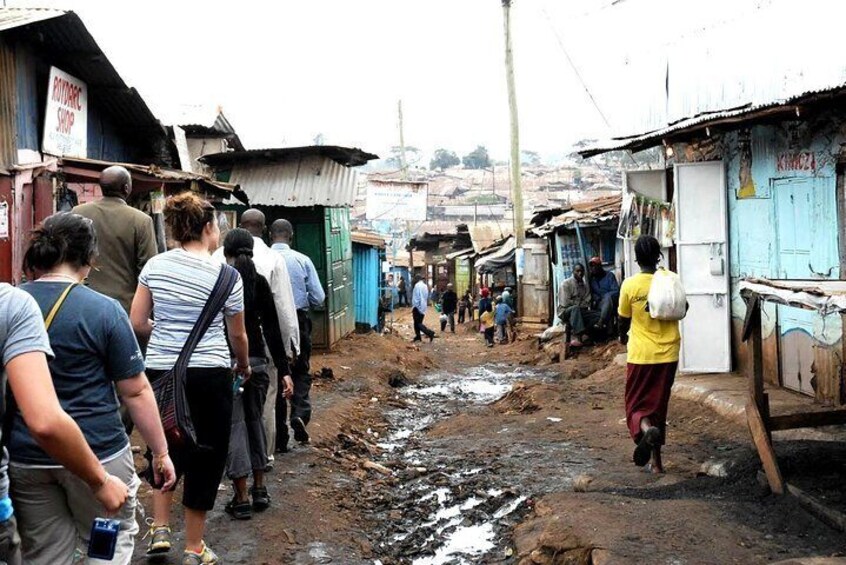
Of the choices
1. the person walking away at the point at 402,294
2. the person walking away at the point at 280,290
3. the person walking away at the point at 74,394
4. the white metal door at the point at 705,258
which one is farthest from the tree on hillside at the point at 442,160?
the person walking away at the point at 74,394

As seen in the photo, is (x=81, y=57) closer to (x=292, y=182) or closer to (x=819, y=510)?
(x=292, y=182)

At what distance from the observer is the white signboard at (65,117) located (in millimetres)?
9406

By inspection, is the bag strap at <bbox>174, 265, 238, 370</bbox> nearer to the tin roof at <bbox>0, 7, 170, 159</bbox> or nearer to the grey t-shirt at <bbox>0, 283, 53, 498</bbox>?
the grey t-shirt at <bbox>0, 283, 53, 498</bbox>

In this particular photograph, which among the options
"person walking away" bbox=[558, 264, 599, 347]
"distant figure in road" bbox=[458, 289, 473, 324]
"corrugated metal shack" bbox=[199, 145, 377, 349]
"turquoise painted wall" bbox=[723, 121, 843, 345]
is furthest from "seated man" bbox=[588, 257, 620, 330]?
"distant figure in road" bbox=[458, 289, 473, 324]

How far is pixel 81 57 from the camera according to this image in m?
9.83

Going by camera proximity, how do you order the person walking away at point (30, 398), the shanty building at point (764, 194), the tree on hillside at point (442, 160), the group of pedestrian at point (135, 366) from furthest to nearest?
1. the tree on hillside at point (442, 160)
2. the shanty building at point (764, 194)
3. the group of pedestrian at point (135, 366)
4. the person walking away at point (30, 398)

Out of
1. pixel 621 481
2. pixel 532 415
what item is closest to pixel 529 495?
pixel 621 481

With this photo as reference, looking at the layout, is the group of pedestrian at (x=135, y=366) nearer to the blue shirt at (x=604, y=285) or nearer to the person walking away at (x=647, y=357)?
the person walking away at (x=647, y=357)

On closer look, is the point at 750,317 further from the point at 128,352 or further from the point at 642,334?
the point at 128,352

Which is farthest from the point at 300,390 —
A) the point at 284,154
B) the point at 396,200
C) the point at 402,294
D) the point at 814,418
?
the point at 402,294

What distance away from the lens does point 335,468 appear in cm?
837

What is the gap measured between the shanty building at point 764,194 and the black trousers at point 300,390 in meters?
4.15

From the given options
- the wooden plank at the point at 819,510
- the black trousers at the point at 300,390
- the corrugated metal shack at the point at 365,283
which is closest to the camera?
the wooden plank at the point at 819,510

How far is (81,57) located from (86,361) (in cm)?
729
